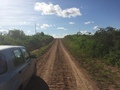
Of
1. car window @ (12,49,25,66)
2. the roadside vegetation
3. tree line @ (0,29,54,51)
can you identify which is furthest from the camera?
tree line @ (0,29,54,51)

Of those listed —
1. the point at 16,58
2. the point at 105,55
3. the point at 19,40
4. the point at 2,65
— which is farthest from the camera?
the point at 19,40

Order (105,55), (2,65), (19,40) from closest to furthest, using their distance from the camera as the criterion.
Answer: (2,65), (105,55), (19,40)

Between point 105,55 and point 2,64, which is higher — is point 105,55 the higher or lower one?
the lower one

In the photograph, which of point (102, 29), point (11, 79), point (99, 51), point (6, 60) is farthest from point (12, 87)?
point (102, 29)

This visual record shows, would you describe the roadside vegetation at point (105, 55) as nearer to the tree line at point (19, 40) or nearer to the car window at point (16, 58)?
the car window at point (16, 58)

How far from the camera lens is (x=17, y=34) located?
137 ft

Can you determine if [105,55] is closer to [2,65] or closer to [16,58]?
[16,58]

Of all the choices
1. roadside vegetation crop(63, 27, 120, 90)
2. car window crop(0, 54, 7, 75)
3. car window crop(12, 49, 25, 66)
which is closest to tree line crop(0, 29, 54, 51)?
roadside vegetation crop(63, 27, 120, 90)

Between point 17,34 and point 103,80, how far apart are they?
110 ft

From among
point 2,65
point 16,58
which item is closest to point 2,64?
point 2,65

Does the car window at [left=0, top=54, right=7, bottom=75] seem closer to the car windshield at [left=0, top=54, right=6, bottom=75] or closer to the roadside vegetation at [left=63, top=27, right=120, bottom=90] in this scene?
the car windshield at [left=0, top=54, right=6, bottom=75]

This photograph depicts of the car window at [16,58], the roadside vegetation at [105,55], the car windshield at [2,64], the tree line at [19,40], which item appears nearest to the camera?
the car windshield at [2,64]

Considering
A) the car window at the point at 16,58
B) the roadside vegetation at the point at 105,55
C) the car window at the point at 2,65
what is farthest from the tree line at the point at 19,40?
the car window at the point at 2,65

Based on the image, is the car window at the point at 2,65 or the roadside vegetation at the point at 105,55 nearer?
the car window at the point at 2,65
